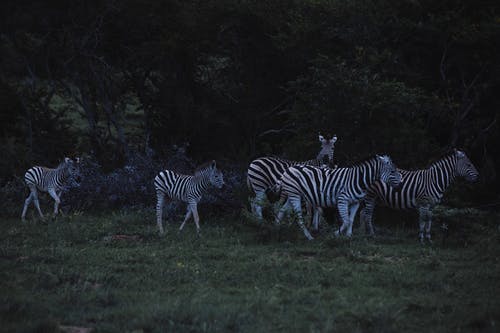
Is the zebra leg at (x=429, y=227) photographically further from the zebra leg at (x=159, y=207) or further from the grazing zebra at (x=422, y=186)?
the zebra leg at (x=159, y=207)

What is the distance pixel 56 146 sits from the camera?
83.9 ft

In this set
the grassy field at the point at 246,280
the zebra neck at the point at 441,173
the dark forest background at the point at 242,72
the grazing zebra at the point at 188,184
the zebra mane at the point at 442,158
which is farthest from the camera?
the dark forest background at the point at 242,72

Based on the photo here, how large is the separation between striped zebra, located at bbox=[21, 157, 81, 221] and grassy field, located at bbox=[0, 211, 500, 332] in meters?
2.43

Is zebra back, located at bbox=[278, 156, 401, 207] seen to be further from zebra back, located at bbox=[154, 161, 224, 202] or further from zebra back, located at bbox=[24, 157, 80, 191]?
zebra back, located at bbox=[24, 157, 80, 191]

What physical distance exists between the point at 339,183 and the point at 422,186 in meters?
1.73

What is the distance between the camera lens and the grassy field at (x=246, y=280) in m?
8.88

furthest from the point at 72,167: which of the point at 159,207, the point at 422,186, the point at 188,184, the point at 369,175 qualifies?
the point at 422,186

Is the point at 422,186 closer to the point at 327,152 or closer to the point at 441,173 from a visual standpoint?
the point at 441,173

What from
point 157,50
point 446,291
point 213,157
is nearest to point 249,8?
point 157,50

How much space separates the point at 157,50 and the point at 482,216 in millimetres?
12083

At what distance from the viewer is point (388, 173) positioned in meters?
14.8

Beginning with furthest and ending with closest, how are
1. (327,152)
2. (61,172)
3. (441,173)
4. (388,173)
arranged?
1. (61,172)
2. (327,152)
3. (441,173)
4. (388,173)

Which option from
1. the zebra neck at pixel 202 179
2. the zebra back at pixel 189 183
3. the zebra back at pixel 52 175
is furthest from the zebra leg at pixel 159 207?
the zebra back at pixel 52 175

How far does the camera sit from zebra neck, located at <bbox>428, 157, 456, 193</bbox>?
1538 cm
